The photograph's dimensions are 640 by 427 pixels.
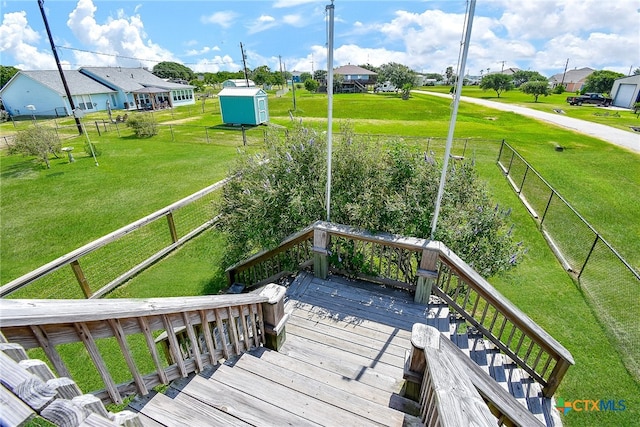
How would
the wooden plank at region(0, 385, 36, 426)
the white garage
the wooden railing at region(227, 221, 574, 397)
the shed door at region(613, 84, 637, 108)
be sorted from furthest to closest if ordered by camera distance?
the shed door at region(613, 84, 637, 108) < the white garage < the wooden railing at region(227, 221, 574, 397) < the wooden plank at region(0, 385, 36, 426)

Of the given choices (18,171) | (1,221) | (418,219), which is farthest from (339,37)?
(18,171)

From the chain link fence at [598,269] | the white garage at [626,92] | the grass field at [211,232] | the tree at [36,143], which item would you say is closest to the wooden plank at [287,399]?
the grass field at [211,232]

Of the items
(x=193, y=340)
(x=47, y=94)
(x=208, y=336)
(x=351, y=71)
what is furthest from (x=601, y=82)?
(x=47, y=94)

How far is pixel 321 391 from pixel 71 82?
1682 inches

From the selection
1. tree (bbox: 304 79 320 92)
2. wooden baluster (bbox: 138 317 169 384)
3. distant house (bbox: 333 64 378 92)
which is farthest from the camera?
distant house (bbox: 333 64 378 92)

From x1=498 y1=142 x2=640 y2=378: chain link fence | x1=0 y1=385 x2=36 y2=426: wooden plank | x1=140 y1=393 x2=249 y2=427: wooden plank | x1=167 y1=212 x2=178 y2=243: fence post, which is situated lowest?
x1=498 y1=142 x2=640 y2=378: chain link fence

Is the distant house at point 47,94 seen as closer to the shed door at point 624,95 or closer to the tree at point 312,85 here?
the tree at point 312,85

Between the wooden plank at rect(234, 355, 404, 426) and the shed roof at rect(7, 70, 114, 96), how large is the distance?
39.5 metres

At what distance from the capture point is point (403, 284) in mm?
4059

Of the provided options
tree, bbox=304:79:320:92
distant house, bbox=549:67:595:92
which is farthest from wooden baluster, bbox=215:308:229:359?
distant house, bbox=549:67:595:92

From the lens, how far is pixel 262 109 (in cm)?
2364

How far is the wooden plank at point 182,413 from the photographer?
192 cm

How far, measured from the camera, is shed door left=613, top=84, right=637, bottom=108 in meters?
40.2

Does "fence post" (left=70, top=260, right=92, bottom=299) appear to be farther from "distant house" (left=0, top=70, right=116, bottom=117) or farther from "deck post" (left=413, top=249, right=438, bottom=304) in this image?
"distant house" (left=0, top=70, right=116, bottom=117)
